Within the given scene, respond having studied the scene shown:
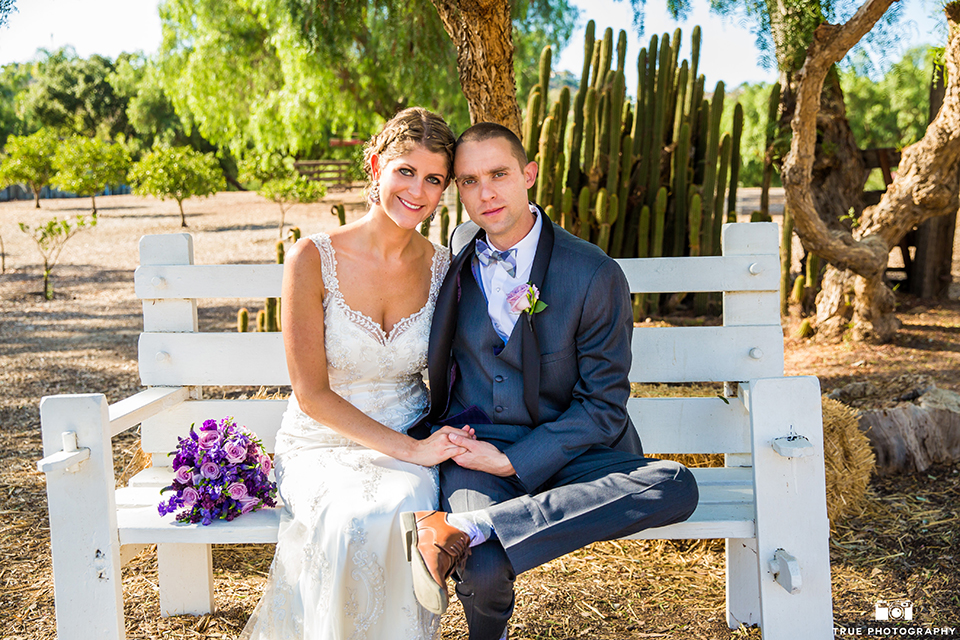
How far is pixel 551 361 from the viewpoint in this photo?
229 cm

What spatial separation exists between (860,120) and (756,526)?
25687 millimetres

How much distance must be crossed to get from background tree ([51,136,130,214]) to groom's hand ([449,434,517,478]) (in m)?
21.0

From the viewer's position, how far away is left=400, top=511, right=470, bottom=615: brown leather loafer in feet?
5.70

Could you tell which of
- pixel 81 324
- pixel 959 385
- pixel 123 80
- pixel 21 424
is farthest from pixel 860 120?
pixel 123 80

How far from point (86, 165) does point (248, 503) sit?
22.2 metres

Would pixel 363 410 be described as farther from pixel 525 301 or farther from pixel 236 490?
pixel 525 301

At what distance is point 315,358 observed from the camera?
2352 millimetres

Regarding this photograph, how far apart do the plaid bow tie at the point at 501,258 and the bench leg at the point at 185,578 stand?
57.1 inches

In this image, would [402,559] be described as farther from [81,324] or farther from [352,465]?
[81,324]

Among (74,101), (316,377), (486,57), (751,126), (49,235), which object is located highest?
(74,101)

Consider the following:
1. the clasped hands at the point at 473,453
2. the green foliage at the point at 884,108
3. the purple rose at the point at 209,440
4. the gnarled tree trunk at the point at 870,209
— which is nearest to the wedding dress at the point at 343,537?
the clasped hands at the point at 473,453

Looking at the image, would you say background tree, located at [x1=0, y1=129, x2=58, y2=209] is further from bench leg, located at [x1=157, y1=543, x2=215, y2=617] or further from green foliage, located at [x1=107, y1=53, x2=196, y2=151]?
bench leg, located at [x1=157, y1=543, x2=215, y2=617]

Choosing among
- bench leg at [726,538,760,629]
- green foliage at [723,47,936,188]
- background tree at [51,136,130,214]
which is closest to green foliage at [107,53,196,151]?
background tree at [51,136,130,214]

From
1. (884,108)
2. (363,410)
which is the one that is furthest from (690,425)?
(884,108)
